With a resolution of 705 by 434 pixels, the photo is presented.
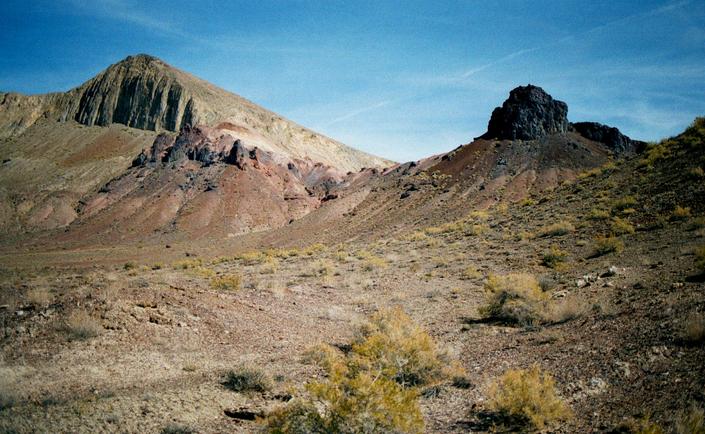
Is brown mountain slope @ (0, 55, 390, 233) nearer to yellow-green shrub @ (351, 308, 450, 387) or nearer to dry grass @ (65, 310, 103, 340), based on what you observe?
dry grass @ (65, 310, 103, 340)

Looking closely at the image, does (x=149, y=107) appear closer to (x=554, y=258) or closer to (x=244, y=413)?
(x=554, y=258)

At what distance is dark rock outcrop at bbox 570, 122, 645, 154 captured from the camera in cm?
5528

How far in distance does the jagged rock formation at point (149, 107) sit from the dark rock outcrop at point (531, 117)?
59186 mm

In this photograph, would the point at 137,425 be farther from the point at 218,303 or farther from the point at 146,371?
the point at 218,303

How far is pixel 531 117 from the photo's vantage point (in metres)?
57.9

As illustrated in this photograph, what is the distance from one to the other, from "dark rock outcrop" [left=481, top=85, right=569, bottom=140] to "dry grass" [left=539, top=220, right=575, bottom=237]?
38.9m

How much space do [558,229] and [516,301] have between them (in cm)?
1165

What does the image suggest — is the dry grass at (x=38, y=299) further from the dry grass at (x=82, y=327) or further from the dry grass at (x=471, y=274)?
the dry grass at (x=471, y=274)

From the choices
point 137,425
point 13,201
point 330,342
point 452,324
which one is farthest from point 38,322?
point 13,201

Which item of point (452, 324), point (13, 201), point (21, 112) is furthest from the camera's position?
point (21, 112)

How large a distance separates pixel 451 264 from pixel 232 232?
159ft

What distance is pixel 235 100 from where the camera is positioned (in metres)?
128

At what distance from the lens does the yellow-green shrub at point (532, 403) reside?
5652 mm

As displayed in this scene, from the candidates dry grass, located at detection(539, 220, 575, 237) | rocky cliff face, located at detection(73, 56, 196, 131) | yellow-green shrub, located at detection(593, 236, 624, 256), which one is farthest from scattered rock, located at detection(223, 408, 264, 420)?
rocky cliff face, located at detection(73, 56, 196, 131)
